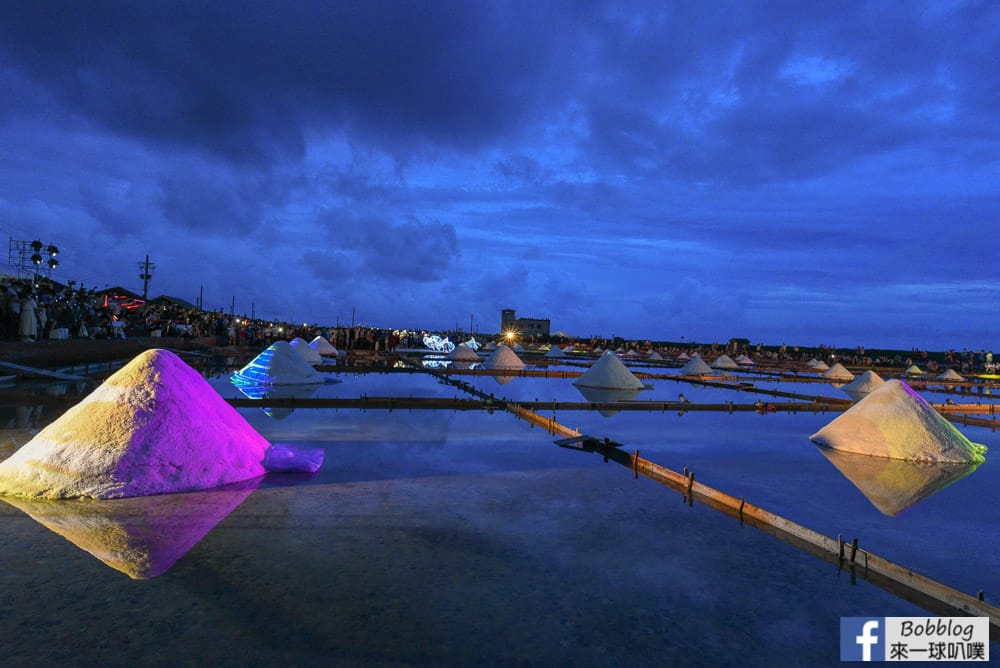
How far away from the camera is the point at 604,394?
61.5 feet

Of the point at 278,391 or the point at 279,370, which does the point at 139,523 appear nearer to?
the point at 278,391

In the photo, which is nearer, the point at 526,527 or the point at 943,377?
the point at 526,527

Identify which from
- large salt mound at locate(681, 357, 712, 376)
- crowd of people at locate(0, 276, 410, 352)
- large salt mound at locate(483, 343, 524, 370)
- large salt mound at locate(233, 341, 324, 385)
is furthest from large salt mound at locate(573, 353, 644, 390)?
crowd of people at locate(0, 276, 410, 352)

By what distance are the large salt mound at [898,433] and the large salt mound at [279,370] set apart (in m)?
13.9

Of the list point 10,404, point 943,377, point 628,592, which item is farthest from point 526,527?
point 943,377

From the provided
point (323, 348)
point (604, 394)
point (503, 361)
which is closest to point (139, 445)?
point (604, 394)

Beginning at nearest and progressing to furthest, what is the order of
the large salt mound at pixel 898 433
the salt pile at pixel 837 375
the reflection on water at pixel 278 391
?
the large salt mound at pixel 898 433 < the reflection on water at pixel 278 391 < the salt pile at pixel 837 375

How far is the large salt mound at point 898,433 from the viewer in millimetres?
9438

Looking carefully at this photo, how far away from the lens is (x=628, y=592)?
150 inches

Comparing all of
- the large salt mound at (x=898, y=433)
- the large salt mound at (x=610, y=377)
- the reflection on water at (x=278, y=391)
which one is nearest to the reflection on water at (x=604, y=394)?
the large salt mound at (x=610, y=377)

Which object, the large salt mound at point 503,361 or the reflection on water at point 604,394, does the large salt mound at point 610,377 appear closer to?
the reflection on water at point 604,394

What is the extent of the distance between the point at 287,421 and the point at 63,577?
719 cm

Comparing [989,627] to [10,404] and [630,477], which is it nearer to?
[630,477]

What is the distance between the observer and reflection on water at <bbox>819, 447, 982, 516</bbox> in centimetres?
677
